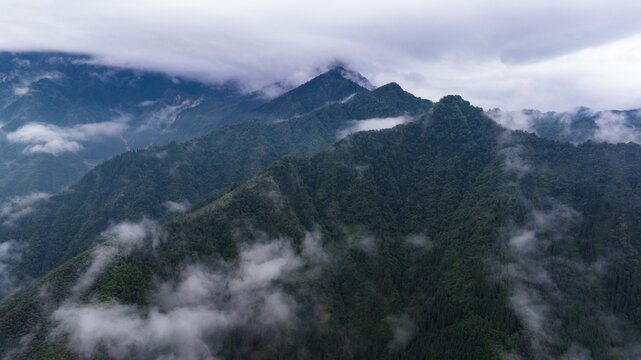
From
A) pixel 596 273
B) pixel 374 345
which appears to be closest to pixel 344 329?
pixel 374 345

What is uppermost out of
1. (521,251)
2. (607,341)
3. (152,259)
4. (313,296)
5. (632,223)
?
(632,223)

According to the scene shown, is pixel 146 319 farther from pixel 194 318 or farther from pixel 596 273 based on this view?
pixel 596 273

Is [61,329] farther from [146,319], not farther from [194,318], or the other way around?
[194,318]

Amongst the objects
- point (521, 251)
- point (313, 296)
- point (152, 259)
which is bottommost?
point (313, 296)

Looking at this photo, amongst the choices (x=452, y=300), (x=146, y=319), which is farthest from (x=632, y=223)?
(x=146, y=319)

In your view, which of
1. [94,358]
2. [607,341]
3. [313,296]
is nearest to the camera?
[94,358]

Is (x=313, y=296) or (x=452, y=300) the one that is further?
(x=313, y=296)

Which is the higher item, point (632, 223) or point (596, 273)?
point (632, 223)

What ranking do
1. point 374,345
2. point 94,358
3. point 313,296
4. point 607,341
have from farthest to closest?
point 313,296 → point 374,345 → point 607,341 → point 94,358

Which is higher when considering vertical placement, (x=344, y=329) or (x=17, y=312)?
(x=17, y=312)
